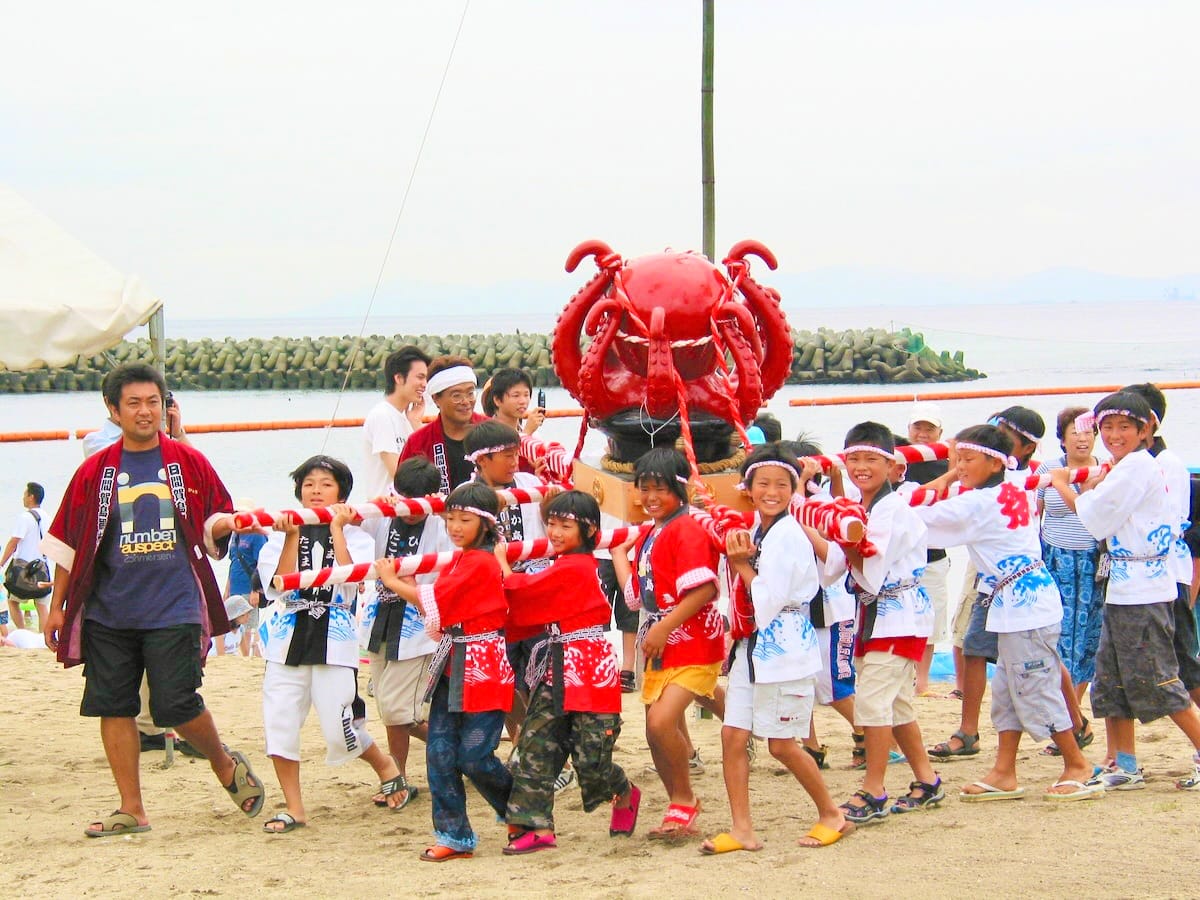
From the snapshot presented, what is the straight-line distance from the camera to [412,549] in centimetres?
576

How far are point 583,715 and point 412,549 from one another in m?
1.13

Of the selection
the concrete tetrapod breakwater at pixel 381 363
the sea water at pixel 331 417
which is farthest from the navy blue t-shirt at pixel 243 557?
the concrete tetrapod breakwater at pixel 381 363

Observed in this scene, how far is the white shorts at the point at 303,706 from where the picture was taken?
5344 mm

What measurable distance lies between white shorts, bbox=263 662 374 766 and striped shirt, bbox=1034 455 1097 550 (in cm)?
344

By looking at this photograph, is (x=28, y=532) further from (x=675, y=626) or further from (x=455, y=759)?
(x=675, y=626)

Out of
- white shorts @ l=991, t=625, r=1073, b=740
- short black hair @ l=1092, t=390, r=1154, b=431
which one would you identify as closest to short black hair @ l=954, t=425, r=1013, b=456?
short black hair @ l=1092, t=390, r=1154, b=431

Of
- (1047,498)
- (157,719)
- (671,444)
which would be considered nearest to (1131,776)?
(1047,498)

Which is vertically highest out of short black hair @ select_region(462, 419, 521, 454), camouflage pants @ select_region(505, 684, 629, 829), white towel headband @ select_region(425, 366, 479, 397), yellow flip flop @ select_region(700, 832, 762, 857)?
white towel headband @ select_region(425, 366, 479, 397)

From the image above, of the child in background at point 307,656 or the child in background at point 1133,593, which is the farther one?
the child in background at point 1133,593

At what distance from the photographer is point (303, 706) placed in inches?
213

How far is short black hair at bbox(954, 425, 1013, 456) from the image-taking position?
5.52 m

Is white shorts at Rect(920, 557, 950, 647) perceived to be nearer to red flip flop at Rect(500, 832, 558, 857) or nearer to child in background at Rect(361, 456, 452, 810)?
child in background at Rect(361, 456, 452, 810)

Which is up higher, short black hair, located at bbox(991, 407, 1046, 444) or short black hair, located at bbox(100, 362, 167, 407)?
short black hair, located at bbox(100, 362, 167, 407)

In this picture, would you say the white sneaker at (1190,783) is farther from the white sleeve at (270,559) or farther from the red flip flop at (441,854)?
the white sleeve at (270,559)
